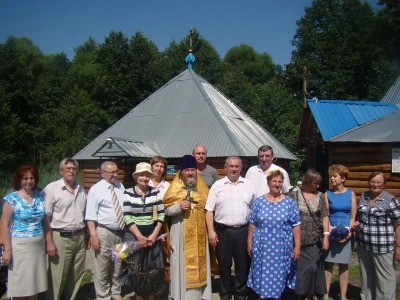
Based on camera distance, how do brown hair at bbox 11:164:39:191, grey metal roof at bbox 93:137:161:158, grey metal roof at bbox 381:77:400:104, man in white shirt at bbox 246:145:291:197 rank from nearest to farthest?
brown hair at bbox 11:164:39:191, man in white shirt at bbox 246:145:291:197, grey metal roof at bbox 93:137:161:158, grey metal roof at bbox 381:77:400:104

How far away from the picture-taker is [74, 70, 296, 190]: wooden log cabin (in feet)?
36.4

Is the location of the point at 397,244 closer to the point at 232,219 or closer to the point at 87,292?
the point at 232,219

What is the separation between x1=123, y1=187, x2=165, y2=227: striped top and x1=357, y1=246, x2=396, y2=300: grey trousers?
7.87 feet

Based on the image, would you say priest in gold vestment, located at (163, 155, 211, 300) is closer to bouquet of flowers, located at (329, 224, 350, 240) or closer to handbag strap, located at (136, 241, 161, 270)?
handbag strap, located at (136, 241, 161, 270)

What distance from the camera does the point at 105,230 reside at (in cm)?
464

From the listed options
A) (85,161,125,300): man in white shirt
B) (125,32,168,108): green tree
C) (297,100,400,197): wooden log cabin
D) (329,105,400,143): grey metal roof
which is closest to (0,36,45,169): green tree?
(125,32,168,108): green tree

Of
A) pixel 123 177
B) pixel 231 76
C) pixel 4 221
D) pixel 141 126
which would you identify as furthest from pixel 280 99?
pixel 4 221

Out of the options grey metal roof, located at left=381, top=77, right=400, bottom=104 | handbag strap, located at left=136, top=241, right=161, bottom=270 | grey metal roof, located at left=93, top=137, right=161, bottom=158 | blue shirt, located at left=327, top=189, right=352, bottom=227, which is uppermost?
grey metal roof, located at left=381, top=77, right=400, bottom=104

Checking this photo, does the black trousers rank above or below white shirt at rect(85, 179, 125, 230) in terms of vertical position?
below

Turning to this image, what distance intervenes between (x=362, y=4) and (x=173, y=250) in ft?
98.2

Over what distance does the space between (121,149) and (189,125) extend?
243 cm

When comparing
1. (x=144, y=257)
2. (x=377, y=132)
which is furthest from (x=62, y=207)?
(x=377, y=132)

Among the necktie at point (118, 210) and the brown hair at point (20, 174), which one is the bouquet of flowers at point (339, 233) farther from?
the brown hair at point (20, 174)

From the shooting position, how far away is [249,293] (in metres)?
5.21
